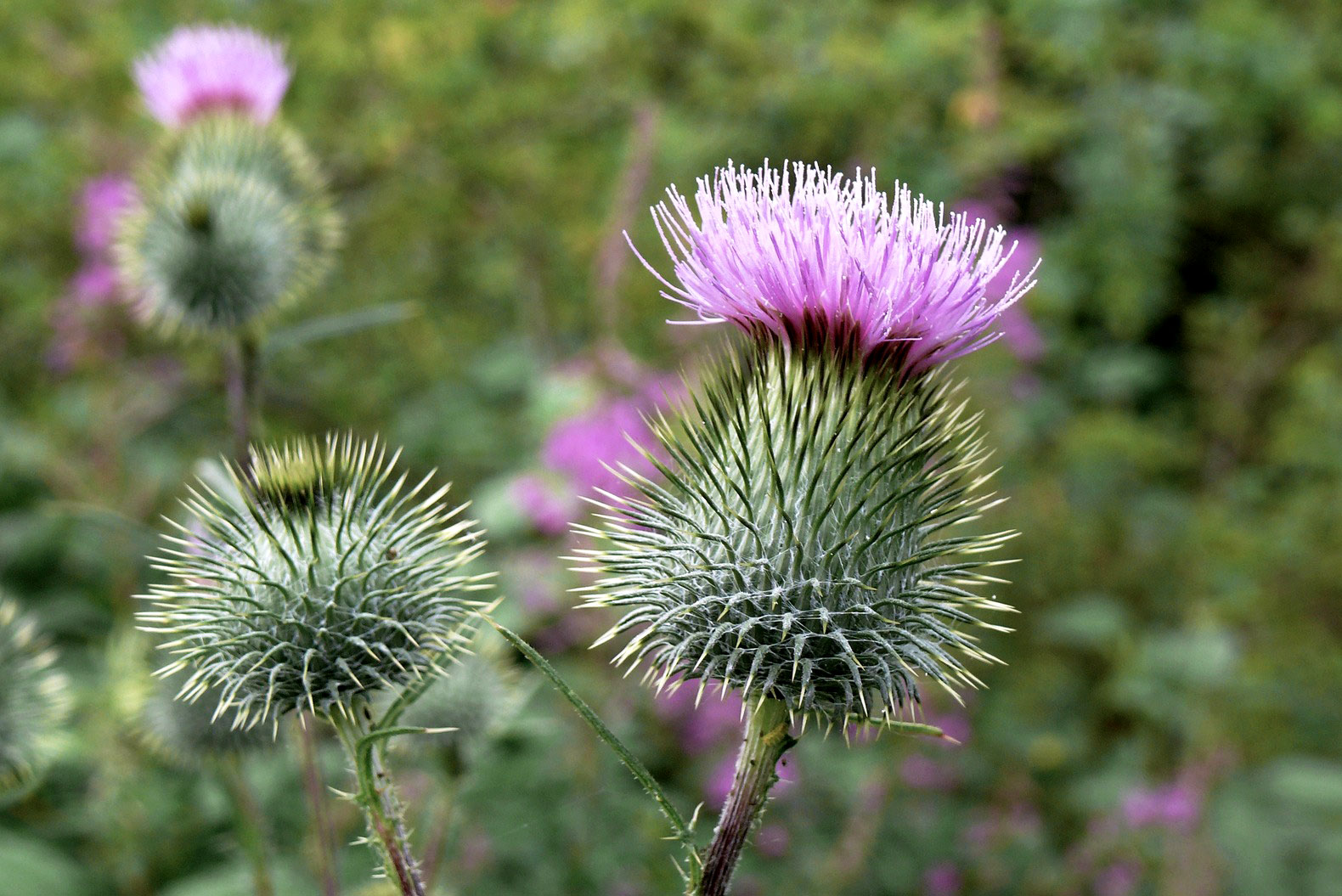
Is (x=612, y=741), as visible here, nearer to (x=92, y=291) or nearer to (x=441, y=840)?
(x=441, y=840)

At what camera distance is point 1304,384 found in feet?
23.1

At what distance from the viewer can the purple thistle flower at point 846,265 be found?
200 centimetres

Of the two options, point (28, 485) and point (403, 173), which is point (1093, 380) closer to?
point (403, 173)

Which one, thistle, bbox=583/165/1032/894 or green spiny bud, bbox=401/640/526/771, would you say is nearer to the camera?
thistle, bbox=583/165/1032/894

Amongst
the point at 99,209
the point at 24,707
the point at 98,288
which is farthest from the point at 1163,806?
the point at 99,209

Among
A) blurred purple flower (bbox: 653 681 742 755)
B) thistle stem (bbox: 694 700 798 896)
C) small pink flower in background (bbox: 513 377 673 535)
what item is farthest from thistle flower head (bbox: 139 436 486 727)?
blurred purple flower (bbox: 653 681 742 755)

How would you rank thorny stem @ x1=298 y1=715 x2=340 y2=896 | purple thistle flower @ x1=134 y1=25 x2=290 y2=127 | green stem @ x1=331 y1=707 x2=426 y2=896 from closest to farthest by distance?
green stem @ x1=331 y1=707 x2=426 y2=896, thorny stem @ x1=298 y1=715 x2=340 y2=896, purple thistle flower @ x1=134 y1=25 x2=290 y2=127

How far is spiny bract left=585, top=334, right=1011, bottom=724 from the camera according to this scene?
6.51ft

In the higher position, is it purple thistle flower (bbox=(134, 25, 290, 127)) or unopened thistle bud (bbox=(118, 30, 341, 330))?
purple thistle flower (bbox=(134, 25, 290, 127))

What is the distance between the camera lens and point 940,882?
5.25m

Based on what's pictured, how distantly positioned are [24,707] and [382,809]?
1.70 meters

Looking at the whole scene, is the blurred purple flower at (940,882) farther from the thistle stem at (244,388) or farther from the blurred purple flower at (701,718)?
the thistle stem at (244,388)

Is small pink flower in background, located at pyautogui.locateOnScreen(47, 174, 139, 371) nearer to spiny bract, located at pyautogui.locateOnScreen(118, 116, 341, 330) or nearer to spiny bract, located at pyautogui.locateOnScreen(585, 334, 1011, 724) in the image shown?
spiny bract, located at pyautogui.locateOnScreen(118, 116, 341, 330)

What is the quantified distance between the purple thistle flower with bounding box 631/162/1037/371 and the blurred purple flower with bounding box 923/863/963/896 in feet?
12.8
